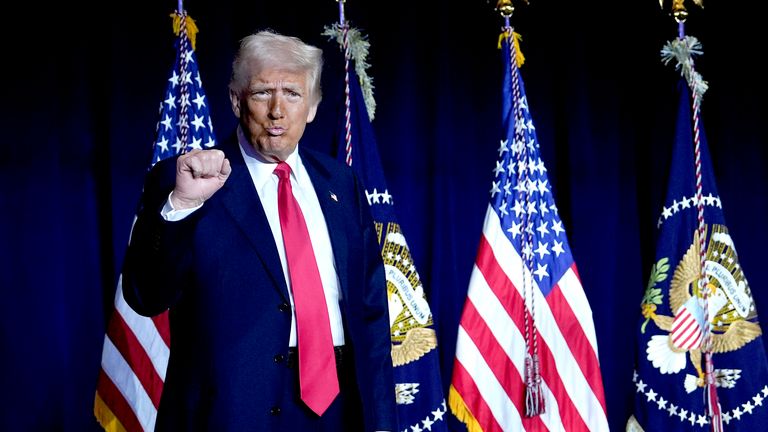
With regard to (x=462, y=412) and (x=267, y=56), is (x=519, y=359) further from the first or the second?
(x=267, y=56)

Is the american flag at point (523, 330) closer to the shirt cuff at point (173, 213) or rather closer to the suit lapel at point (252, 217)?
the suit lapel at point (252, 217)

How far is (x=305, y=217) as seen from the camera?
1658 mm

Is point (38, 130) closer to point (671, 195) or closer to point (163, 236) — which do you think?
point (163, 236)

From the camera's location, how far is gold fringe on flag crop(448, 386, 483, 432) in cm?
286

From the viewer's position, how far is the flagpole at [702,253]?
2.79 m

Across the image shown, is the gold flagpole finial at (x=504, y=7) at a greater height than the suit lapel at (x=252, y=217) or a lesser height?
greater

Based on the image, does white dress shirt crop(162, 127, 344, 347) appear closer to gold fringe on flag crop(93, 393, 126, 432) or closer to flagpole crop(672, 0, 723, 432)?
gold fringe on flag crop(93, 393, 126, 432)

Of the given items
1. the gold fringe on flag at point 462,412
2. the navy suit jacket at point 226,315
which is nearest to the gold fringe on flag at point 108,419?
the gold fringe on flag at point 462,412

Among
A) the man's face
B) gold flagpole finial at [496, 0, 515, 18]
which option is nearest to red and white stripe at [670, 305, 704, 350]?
gold flagpole finial at [496, 0, 515, 18]

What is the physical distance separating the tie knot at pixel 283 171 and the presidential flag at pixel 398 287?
1135 millimetres

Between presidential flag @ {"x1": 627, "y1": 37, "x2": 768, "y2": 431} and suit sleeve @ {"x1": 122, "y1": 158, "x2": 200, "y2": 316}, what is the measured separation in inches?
77.5

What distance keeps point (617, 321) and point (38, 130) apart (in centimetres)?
249

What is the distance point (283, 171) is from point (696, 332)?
1.84 m

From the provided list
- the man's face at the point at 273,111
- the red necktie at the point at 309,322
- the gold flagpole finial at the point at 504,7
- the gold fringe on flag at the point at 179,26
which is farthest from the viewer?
the gold flagpole finial at the point at 504,7
